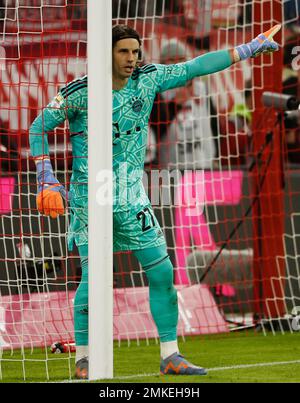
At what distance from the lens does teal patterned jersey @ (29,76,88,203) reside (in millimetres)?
6555

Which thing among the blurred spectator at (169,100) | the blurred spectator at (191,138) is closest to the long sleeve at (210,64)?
the blurred spectator at (169,100)

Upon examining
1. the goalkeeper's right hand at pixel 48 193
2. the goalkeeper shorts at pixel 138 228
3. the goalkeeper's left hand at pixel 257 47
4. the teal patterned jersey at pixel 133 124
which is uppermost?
the goalkeeper's left hand at pixel 257 47

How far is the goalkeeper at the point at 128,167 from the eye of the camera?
655 cm

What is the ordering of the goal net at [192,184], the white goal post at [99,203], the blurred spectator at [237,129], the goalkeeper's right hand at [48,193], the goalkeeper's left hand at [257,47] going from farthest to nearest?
the blurred spectator at [237,129] < the goal net at [192,184] < the goalkeeper's left hand at [257,47] < the goalkeeper's right hand at [48,193] < the white goal post at [99,203]

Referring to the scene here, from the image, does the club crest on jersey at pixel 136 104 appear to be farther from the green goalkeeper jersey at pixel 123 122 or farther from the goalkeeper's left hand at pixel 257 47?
the goalkeeper's left hand at pixel 257 47

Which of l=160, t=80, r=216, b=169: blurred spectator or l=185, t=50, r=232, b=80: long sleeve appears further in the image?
l=160, t=80, r=216, b=169: blurred spectator

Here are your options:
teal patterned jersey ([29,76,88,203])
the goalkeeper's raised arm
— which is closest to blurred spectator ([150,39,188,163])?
the goalkeeper's raised arm

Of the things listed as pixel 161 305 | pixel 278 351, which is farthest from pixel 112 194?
pixel 278 351

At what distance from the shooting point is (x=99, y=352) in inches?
246

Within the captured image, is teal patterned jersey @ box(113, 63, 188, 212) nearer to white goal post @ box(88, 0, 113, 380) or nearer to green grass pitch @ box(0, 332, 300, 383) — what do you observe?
white goal post @ box(88, 0, 113, 380)

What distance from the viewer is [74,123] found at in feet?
21.7

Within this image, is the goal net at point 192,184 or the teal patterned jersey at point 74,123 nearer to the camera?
the teal patterned jersey at point 74,123

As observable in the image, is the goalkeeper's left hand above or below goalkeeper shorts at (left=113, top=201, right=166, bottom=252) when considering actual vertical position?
above
